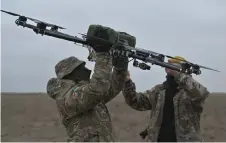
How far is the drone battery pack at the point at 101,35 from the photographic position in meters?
5.50

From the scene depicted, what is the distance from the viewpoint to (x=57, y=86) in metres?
5.87

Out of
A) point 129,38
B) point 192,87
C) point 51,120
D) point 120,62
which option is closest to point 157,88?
point 192,87

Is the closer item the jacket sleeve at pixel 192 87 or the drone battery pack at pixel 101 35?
the drone battery pack at pixel 101 35

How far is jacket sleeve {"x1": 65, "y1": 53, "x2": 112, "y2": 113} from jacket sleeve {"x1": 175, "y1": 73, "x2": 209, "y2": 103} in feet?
5.79

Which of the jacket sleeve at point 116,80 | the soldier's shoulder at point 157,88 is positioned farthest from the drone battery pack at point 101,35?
the soldier's shoulder at point 157,88

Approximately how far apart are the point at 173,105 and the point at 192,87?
1.85ft

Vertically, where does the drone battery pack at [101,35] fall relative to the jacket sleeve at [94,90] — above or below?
above

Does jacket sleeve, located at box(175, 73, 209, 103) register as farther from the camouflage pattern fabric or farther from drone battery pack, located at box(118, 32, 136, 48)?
the camouflage pattern fabric

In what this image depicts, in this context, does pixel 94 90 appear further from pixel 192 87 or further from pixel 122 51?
pixel 192 87

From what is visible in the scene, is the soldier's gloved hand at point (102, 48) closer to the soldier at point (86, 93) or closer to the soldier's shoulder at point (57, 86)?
the soldier at point (86, 93)

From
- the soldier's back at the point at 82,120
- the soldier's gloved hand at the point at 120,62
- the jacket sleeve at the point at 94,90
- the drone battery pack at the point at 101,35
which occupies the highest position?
the drone battery pack at the point at 101,35

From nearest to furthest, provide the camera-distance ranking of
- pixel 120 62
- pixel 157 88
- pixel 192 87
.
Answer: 1. pixel 120 62
2. pixel 192 87
3. pixel 157 88

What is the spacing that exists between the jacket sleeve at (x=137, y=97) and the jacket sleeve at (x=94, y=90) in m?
1.88

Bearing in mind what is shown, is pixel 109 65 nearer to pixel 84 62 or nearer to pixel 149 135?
pixel 84 62
